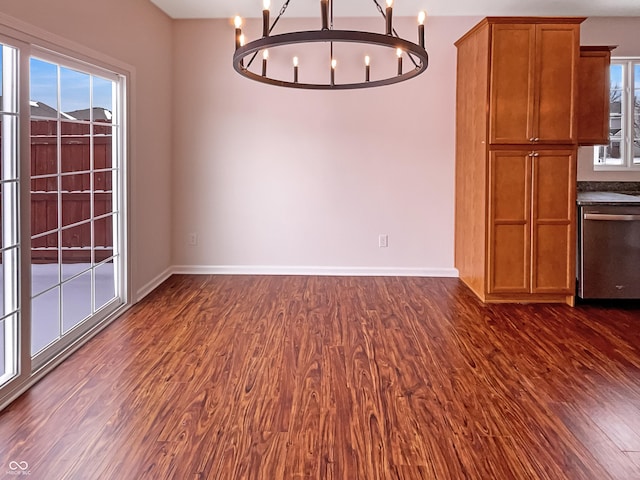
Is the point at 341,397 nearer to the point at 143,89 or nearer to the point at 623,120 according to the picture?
the point at 143,89

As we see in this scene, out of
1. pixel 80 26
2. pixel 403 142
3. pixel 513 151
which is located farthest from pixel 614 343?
pixel 80 26

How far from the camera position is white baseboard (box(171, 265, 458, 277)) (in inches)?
228

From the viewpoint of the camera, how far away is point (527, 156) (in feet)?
14.9

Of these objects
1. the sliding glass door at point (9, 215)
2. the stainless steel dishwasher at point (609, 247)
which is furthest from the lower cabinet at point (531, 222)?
the sliding glass door at point (9, 215)

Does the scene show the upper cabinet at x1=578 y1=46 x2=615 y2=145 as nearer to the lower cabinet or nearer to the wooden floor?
the lower cabinet

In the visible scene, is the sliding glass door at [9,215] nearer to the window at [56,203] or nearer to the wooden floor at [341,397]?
the window at [56,203]

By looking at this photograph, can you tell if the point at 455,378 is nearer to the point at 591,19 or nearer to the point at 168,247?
the point at 168,247

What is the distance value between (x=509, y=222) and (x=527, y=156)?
1.82 feet

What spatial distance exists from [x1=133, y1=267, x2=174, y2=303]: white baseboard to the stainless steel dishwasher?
12.3 feet

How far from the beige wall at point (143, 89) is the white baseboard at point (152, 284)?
1.2 inches

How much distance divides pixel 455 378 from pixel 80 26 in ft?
10.3

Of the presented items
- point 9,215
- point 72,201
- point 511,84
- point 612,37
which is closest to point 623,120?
point 612,37

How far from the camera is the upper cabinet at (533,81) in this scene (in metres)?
4.43

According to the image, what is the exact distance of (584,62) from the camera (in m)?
4.72
